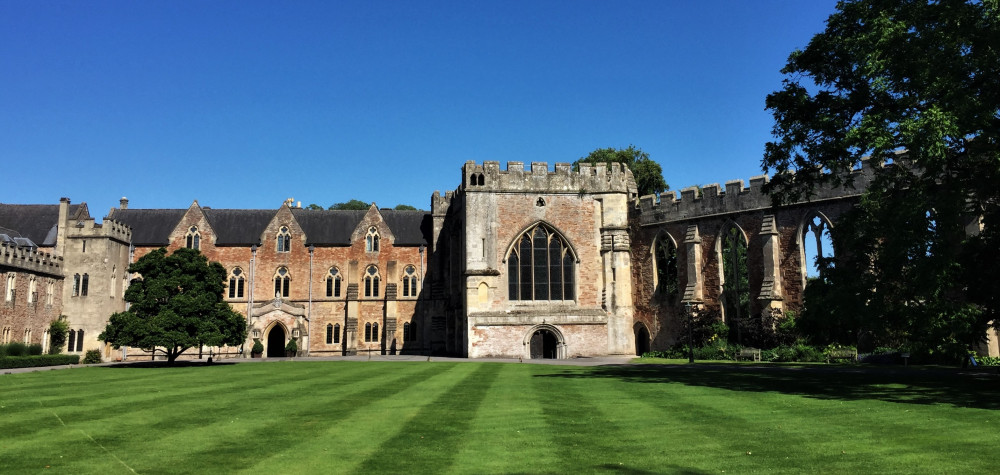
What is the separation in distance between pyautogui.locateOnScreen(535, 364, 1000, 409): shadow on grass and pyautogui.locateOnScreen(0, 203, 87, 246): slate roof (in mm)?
41031

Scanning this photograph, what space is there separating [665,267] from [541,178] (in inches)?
375

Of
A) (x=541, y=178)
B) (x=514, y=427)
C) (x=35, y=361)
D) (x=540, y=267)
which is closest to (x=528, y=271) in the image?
(x=540, y=267)

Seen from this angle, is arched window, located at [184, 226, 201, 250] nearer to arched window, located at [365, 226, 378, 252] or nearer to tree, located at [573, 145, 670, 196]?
arched window, located at [365, 226, 378, 252]


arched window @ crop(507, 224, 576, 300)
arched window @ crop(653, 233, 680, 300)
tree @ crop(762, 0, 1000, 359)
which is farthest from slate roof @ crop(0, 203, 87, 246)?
tree @ crop(762, 0, 1000, 359)

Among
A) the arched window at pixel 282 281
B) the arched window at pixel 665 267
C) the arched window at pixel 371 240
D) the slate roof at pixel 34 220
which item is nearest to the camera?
the arched window at pixel 665 267

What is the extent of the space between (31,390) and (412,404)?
11.7 m

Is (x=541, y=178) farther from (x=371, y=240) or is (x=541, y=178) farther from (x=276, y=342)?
(x=276, y=342)

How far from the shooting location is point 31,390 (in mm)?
18625

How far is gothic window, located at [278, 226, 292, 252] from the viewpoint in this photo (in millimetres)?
51375

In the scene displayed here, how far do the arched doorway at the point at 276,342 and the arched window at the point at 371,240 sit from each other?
Answer: 8728mm

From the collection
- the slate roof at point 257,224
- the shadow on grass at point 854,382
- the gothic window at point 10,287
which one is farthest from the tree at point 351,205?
the shadow on grass at point 854,382

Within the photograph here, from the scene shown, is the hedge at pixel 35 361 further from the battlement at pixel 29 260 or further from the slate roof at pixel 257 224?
the slate roof at pixel 257 224

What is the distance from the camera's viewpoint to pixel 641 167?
2160 inches

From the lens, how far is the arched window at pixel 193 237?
50719 mm
